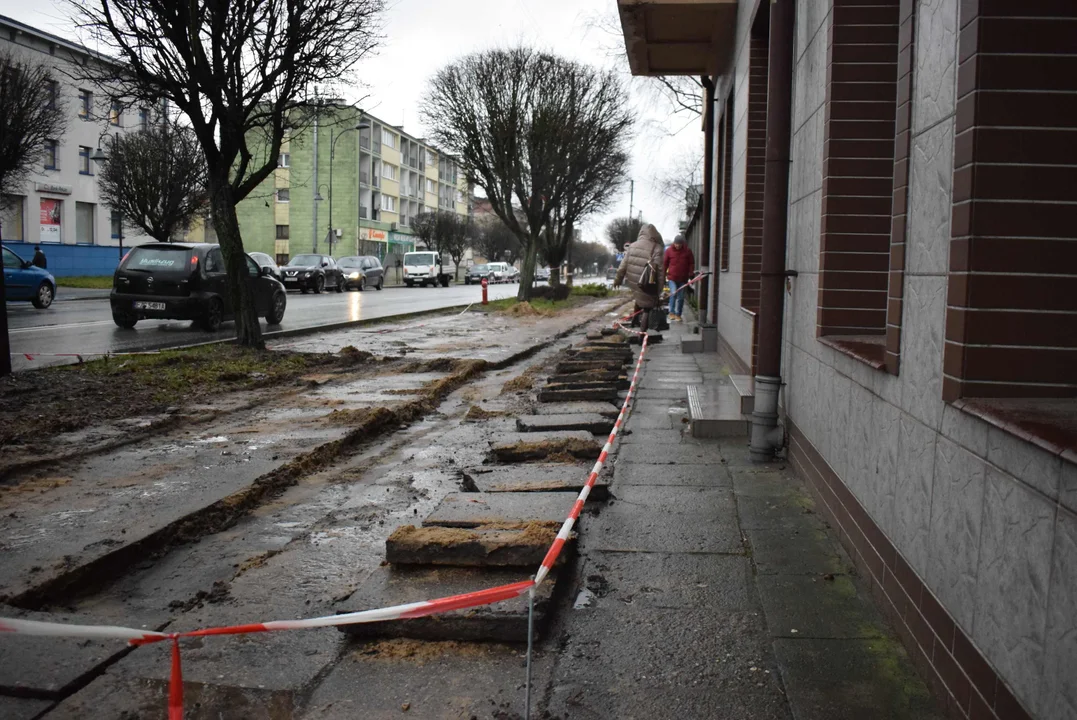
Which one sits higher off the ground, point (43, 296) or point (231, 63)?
point (231, 63)

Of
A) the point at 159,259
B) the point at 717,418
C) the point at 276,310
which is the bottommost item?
the point at 717,418

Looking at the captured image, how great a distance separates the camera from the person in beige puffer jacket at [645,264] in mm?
15266

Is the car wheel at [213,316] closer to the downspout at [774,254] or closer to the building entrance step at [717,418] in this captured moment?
the building entrance step at [717,418]

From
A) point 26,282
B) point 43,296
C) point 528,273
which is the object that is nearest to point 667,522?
point 26,282

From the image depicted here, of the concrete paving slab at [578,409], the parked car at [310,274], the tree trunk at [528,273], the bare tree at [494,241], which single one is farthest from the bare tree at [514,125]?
the bare tree at [494,241]

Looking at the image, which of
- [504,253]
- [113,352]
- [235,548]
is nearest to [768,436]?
[235,548]

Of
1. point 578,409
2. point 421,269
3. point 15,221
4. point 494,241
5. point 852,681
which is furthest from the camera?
point 494,241

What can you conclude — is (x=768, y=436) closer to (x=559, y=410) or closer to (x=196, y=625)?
(x=559, y=410)

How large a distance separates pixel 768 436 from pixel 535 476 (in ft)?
5.29

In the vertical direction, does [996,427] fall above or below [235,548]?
above

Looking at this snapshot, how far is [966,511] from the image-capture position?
264cm

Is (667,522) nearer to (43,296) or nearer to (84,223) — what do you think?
(43,296)

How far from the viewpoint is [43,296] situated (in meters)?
23.0

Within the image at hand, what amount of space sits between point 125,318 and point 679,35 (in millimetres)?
10833
